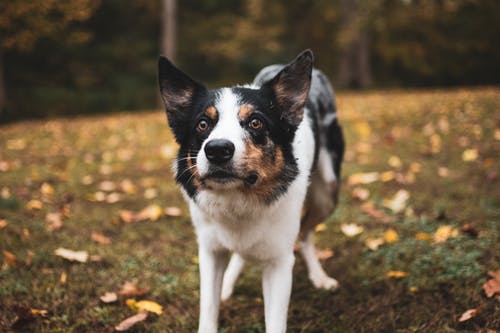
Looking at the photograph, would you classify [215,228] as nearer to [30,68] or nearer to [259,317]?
[259,317]

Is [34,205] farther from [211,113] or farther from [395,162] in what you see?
[395,162]

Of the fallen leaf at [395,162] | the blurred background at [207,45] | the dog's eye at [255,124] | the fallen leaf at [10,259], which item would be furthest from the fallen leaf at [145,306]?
the blurred background at [207,45]

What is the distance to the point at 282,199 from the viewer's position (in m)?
2.65

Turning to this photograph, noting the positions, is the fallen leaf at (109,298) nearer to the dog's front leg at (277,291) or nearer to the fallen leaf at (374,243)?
the dog's front leg at (277,291)

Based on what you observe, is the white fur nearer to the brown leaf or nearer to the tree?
the brown leaf

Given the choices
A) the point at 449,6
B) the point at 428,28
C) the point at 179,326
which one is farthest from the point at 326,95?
the point at 428,28

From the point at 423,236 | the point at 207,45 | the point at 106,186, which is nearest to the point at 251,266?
the point at 423,236

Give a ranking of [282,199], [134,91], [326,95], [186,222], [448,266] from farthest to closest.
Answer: [134,91], [186,222], [326,95], [448,266], [282,199]

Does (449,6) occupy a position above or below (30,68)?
above

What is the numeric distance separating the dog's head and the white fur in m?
0.04

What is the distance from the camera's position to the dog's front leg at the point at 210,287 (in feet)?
8.93

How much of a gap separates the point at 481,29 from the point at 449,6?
54.2ft

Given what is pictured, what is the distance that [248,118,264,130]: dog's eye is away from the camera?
8.32ft

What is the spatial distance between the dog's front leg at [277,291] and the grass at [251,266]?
0.39 m
